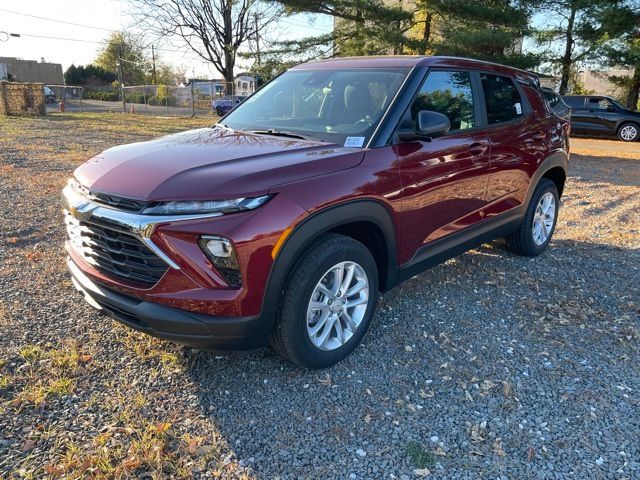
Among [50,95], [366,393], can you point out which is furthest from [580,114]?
[50,95]

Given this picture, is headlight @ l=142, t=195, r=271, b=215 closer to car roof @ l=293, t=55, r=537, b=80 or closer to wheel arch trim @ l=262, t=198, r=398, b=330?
wheel arch trim @ l=262, t=198, r=398, b=330

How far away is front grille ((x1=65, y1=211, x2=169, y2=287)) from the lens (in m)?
2.51

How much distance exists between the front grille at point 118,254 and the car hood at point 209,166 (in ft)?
0.72

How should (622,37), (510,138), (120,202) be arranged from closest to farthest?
1. (120,202)
2. (510,138)
3. (622,37)

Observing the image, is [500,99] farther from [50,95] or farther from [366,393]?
[50,95]

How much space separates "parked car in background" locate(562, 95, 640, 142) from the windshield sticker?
18.5 m

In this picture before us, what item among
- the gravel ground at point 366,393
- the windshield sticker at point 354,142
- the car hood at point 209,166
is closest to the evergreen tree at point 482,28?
the gravel ground at point 366,393

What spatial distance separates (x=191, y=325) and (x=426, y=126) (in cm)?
185

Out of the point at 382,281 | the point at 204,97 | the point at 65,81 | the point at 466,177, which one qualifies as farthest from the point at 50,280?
the point at 65,81

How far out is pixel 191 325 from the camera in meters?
2.48

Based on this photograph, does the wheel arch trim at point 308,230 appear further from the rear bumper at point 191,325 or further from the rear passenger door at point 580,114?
the rear passenger door at point 580,114

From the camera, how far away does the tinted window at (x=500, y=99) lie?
4.19m

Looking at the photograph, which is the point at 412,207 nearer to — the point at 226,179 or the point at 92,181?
the point at 226,179

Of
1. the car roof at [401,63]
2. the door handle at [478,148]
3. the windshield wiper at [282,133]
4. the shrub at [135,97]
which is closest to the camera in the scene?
the windshield wiper at [282,133]
